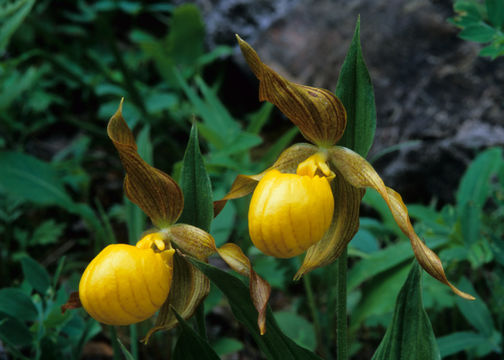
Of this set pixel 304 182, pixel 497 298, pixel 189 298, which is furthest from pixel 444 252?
pixel 189 298

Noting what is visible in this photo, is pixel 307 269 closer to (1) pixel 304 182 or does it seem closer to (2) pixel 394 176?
(1) pixel 304 182

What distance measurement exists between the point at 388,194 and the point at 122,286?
0.57m

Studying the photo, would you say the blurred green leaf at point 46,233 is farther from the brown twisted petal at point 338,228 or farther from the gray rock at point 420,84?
the gray rock at point 420,84

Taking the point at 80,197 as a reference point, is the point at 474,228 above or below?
above

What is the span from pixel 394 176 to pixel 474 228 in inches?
33.0

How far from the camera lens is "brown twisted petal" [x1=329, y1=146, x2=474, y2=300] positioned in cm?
83

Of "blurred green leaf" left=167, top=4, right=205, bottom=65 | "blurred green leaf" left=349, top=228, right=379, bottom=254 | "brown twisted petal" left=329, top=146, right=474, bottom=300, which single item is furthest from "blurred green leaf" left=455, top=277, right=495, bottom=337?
"blurred green leaf" left=167, top=4, right=205, bottom=65

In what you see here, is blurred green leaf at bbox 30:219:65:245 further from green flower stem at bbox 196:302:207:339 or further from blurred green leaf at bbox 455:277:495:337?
blurred green leaf at bbox 455:277:495:337

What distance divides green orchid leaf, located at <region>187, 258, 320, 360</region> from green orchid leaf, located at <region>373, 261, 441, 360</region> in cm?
17

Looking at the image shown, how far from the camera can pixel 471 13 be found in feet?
3.89

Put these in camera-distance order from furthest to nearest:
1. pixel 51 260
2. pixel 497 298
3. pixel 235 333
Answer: pixel 51 260
pixel 235 333
pixel 497 298

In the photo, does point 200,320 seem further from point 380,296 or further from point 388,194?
point 380,296

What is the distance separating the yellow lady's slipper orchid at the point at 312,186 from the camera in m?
0.88

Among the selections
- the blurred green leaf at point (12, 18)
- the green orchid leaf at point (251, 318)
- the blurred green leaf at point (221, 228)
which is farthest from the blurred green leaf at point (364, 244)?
the blurred green leaf at point (12, 18)
